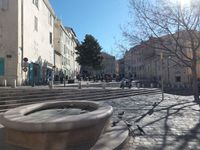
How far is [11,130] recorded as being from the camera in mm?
7254

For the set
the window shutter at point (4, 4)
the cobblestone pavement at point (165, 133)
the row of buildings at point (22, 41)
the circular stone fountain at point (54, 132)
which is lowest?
the cobblestone pavement at point (165, 133)

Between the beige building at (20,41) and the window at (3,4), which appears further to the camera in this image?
the window at (3,4)

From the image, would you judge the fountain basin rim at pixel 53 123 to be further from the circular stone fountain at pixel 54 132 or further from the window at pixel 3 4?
the window at pixel 3 4

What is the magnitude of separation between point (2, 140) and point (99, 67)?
6189cm

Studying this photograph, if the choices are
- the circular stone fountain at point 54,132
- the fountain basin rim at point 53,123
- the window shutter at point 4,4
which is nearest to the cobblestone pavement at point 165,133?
the circular stone fountain at point 54,132

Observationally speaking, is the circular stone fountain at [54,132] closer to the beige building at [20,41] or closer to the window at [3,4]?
the beige building at [20,41]

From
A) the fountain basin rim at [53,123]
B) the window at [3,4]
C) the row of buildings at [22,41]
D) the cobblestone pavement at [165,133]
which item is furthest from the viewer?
the window at [3,4]

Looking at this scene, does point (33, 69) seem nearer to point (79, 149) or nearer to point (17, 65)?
point (17, 65)

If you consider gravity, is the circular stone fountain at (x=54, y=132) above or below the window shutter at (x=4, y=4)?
below

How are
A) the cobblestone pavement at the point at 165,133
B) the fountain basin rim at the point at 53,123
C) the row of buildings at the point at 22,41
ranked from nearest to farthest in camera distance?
the fountain basin rim at the point at 53,123, the cobblestone pavement at the point at 165,133, the row of buildings at the point at 22,41

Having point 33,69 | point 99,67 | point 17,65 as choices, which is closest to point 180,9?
point 17,65

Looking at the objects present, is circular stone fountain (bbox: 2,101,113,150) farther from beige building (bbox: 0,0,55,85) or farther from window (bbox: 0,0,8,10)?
window (bbox: 0,0,8,10)

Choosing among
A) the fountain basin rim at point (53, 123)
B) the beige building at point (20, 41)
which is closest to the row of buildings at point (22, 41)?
the beige building at point (20, 41)

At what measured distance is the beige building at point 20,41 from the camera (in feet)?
99.8
